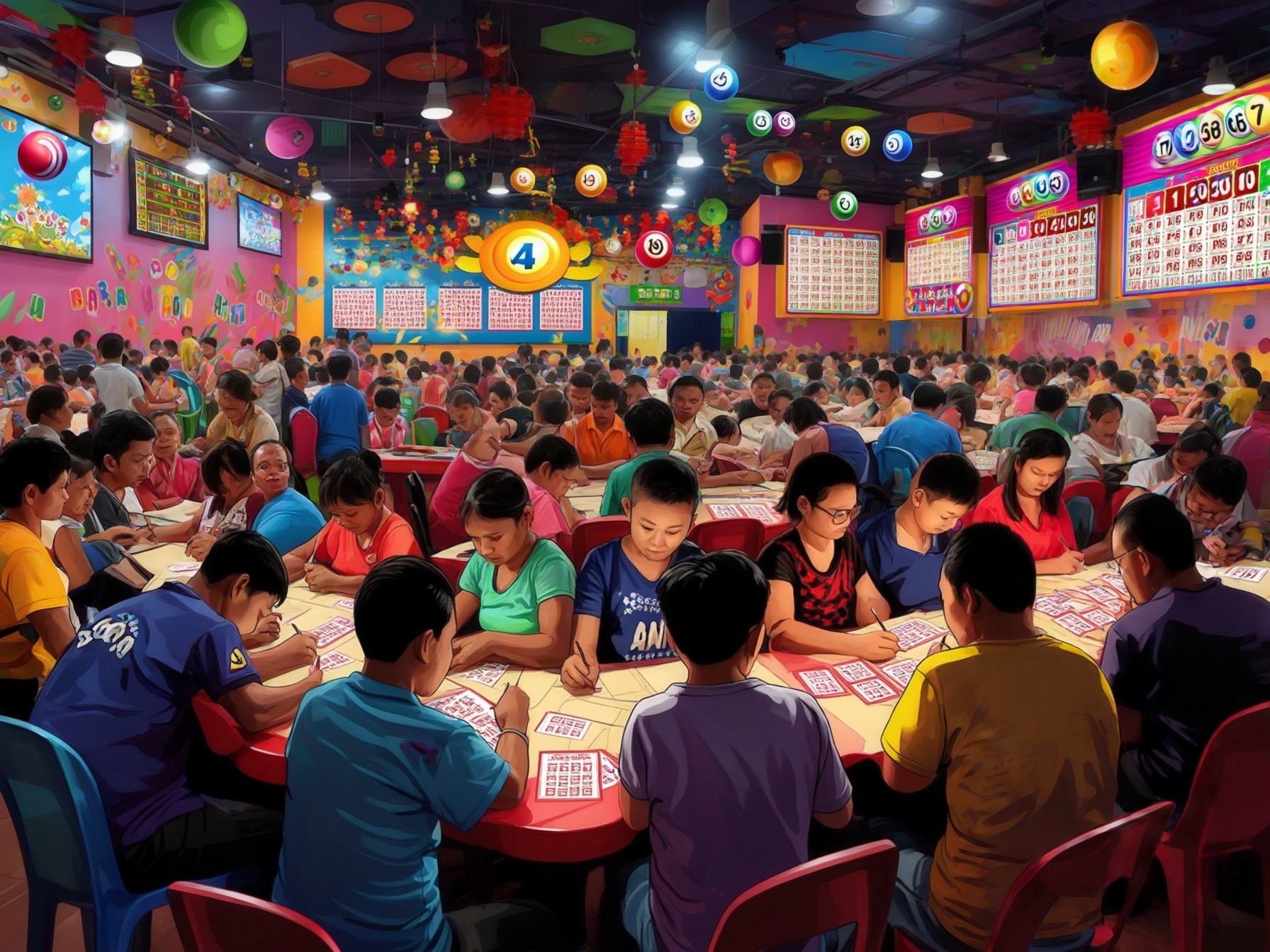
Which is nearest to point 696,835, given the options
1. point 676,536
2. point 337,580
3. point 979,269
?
point 676,536

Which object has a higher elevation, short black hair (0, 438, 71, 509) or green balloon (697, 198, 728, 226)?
green balloon (697, 198, 728, 226)

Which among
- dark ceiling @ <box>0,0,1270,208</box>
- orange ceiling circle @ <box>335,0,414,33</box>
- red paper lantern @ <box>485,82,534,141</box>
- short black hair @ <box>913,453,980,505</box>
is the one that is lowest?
short black hair @ <box>913,453,980,505</box>

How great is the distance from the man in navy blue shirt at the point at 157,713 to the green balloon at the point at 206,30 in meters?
4.09

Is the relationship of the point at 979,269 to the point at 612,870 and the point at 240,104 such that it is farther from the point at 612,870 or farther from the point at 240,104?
the point at 612,870

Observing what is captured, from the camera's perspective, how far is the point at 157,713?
1851 mm

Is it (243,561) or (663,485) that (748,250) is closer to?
(663,485)

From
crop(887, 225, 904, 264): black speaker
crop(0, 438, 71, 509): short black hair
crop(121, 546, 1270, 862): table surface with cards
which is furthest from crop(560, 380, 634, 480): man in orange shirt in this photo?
crop(887, 225, 904, 264): black speaker

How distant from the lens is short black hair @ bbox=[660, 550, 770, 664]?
5.17 ft

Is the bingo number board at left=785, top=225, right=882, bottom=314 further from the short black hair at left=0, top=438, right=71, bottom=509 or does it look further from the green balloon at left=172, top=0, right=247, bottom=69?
the short black hair at left=0, top=438, right=71, bottom=509

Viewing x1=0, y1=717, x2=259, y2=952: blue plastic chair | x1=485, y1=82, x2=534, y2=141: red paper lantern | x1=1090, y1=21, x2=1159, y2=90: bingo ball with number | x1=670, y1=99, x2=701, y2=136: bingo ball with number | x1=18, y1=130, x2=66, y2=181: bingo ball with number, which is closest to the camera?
x1=0, y1=717, x2=259, y2=952: blue plastic chair

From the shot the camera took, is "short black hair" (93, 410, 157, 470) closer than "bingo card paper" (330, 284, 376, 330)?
Yes

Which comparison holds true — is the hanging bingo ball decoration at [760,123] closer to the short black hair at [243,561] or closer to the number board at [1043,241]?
the number board at [1043,241]

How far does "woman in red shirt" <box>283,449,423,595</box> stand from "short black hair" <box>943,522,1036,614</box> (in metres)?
1.83

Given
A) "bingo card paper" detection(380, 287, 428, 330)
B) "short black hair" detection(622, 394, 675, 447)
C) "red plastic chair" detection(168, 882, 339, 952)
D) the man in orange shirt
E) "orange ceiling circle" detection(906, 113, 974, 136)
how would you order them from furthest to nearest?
"bingo card paper" detection(380, 287, 428, 330) → "orange ceiling circle" detection(906, 113, 974, 136) → the man in orange shirt → "short black hair" detection(622, 394, 675, 447) → "red plastic chair" detection(168, 882, 339, 952)
